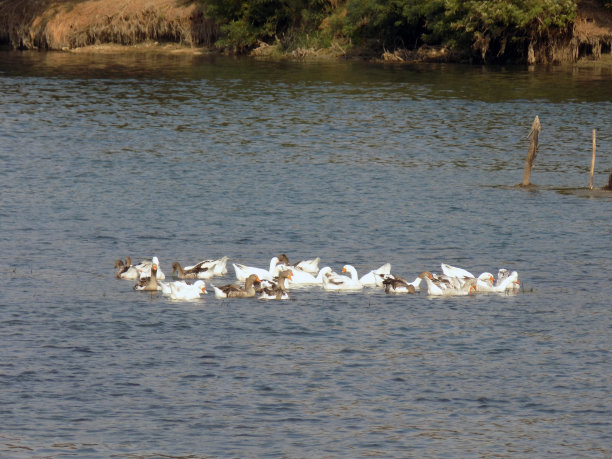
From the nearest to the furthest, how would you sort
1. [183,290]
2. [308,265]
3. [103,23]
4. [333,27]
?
[183,290]
[308,265]
[333,27]
[103,23]

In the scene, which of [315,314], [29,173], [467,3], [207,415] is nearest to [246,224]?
[315,314]

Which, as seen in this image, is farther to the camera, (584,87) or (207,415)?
(584,87)

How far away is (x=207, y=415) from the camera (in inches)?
578

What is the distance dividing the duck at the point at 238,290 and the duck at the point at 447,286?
334 centimetres

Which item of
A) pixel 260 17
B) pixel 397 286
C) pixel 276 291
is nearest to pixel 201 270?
pixel 276 291

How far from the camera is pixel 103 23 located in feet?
264

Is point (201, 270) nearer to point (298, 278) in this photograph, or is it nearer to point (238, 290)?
point (238, 290)

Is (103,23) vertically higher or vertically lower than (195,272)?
higher

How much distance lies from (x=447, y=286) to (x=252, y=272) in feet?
12.6

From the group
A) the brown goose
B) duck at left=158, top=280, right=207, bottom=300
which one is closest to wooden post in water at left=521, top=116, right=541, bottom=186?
the brown goose

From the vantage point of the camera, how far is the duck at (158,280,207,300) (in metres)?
19.8

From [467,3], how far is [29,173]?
35439 mm

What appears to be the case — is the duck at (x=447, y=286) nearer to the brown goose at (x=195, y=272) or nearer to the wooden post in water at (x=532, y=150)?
the brown goose at (x=195, y=272)

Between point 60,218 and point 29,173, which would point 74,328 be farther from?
point 29,173
